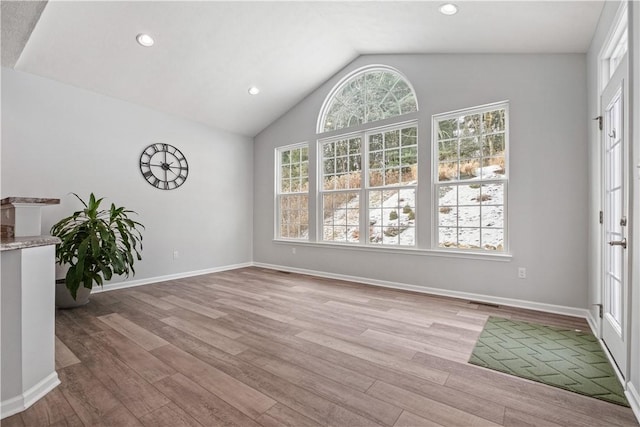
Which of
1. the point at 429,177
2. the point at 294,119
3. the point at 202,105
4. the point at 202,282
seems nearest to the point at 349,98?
the point at 294,119

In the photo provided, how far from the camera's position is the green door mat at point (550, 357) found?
184cm

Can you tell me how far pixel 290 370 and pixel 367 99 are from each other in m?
3.93

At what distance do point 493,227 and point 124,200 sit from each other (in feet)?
16.0

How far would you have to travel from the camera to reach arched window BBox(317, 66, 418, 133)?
4258 millimetres

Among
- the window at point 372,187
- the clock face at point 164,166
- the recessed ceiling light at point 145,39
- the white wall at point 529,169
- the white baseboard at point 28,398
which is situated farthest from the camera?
the clock face at point 164,166

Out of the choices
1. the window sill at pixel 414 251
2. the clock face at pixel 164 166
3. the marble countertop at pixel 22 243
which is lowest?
the window sill at pixel 414 251

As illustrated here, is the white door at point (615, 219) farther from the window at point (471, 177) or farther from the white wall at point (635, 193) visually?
the window at point (471, 177)

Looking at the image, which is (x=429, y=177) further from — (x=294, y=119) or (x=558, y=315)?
(x=294, y=119)

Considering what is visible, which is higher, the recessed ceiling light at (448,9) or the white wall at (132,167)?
→ the recessed ceiling light at (448,9)

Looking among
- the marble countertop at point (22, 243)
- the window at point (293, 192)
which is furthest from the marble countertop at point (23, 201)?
the window at point (293, 192)

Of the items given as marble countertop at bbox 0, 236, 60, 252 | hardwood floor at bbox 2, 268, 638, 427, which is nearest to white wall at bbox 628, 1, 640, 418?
hardwood floor at bbox 2, 268, 638, 427

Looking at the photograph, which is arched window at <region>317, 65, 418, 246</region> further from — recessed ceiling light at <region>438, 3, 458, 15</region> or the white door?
the white door

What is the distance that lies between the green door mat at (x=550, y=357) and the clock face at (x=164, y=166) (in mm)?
4583

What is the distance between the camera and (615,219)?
2256 millimetres
